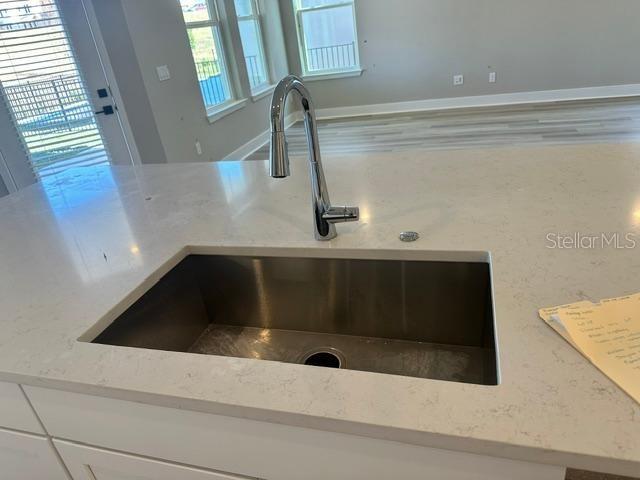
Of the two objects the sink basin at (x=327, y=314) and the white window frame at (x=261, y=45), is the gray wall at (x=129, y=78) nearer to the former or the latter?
the white window frame at (x=261, y=45)

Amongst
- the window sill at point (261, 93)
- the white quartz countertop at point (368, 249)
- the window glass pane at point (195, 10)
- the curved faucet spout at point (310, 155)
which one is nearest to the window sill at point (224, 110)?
the window sill at point (261, 93)

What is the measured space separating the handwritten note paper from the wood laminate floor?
3.77 meters

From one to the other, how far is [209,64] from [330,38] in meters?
2.22

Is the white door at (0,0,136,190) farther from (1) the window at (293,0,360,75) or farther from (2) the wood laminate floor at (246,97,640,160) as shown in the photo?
(1) the window at (293,0,360,75)

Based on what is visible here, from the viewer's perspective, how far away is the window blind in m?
2.83

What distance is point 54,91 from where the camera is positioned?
3.10 meters

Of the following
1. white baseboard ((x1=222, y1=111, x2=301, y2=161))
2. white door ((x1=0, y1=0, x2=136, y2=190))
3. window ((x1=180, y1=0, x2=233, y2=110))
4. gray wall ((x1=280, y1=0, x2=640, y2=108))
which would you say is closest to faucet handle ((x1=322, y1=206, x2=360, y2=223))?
white door ((x1=0, y1=0, x2=136, y2=190))

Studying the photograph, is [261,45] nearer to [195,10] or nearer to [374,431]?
[195,10]

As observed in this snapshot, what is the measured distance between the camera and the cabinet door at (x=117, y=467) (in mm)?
779

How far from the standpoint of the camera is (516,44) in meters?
5.64

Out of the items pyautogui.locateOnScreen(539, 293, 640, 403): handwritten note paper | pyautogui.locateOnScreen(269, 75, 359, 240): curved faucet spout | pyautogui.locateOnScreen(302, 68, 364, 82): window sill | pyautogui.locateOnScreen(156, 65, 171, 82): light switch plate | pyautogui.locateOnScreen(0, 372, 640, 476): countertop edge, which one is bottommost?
pyautogui.locateOnScreen(0, 372, 640, 476): countertop edge

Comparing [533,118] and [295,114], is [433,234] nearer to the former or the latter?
[533,118]

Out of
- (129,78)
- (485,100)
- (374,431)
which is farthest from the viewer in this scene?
(485,100)

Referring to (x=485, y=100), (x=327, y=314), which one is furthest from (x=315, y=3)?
(x=327, y=314)
